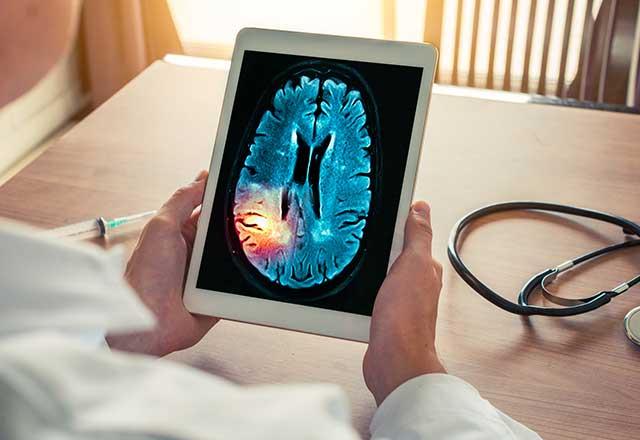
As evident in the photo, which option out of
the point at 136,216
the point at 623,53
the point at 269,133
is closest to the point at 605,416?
the point at 269,133

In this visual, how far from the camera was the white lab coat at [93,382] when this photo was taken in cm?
34

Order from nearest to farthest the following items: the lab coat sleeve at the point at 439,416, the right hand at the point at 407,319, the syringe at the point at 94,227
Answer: the lab coat sleeve at the point at 439,416, the right hand at the point at 407,319, the syringe at the point at 94,227

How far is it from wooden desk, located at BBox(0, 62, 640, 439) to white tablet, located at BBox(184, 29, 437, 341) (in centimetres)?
5

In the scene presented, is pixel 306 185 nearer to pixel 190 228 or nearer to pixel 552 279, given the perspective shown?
pixel 190 228

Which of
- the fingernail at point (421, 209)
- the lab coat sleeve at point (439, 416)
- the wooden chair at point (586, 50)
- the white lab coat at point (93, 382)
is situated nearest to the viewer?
the white lab coat at point (93, 382)

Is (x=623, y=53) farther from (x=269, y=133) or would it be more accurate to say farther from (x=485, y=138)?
(x=269, y=133)

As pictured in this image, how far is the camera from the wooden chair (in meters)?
1.93

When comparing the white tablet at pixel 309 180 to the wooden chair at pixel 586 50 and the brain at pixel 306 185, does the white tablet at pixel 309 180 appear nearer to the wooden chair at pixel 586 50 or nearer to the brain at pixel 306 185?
the brain at pixel 306 185

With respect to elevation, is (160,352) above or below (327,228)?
below

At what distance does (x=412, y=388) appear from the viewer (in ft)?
2.29

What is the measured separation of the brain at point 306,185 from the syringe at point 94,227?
0.57 ft

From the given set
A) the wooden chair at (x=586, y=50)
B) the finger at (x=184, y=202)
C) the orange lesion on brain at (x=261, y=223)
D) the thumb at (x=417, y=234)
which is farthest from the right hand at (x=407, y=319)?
the wooden chair at (x=586, y=50)

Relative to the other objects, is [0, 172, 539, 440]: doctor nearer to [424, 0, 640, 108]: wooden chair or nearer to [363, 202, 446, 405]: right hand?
[363, 202, 446, 405]: right hand

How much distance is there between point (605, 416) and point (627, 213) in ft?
1.05
